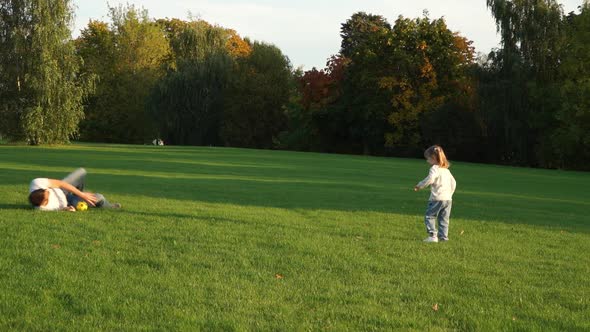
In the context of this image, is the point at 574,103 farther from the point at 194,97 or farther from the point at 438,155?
the point at 438,155

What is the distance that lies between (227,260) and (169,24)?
9540 cm

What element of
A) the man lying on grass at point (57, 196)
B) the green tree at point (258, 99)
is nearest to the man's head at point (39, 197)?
the man lying on grass at point (57, 196)

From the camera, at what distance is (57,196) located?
495 inches

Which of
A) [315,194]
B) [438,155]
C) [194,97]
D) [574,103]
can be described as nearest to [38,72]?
[194,97]

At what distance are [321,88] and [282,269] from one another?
64953mm

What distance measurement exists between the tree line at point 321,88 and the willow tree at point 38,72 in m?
0.09

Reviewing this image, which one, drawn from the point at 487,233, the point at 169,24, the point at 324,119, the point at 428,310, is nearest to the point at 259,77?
the point at 324,119

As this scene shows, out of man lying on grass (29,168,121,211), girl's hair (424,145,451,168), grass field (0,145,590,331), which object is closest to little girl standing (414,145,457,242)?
girl's hair (424,145,451,168)

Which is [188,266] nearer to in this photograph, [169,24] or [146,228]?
[146,228]

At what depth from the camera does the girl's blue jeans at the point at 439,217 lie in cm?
1099

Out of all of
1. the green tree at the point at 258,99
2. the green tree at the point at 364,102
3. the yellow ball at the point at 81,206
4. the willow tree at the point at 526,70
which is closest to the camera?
the yellow ball at the point at 81,206

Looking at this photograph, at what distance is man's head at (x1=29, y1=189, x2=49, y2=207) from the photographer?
12.2m

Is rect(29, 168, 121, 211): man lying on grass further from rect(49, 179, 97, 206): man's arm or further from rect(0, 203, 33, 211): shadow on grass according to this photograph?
rect(0, 203, 33, 211): shadow on grass

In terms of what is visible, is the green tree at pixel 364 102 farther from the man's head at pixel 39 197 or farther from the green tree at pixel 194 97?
the man's head at pixel 39 197
